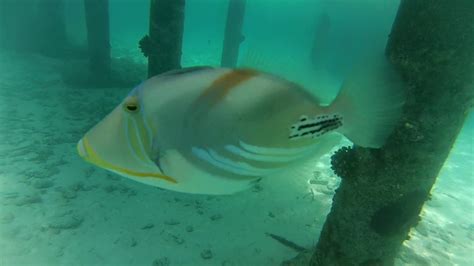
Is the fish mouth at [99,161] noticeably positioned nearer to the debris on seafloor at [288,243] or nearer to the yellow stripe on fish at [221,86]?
the yellow stripe on fish at [221,86]

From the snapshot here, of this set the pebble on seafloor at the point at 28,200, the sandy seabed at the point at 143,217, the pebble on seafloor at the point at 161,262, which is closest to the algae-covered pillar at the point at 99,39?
the sandy seabed at the point at 143,217

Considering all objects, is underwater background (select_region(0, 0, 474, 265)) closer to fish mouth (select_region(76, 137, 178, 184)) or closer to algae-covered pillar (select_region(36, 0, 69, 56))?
fish mouth (select_region(76, 137, 178, 184))

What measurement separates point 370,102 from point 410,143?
2059mm

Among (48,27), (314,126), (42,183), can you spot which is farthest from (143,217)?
(48,27)

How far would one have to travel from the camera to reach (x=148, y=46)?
734 cm

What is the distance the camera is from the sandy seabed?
4.63m

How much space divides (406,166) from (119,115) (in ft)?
9.35

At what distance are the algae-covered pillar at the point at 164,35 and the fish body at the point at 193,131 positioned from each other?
6749mm

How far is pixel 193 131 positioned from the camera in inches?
36.8

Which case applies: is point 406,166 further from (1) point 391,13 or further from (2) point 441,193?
(1) point 391,13

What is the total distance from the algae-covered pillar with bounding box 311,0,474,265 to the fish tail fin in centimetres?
180

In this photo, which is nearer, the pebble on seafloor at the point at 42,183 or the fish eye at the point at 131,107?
the fish eye at the point at 131,107

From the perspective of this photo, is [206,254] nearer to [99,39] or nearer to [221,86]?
[221,86]

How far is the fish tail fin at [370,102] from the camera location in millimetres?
1162
